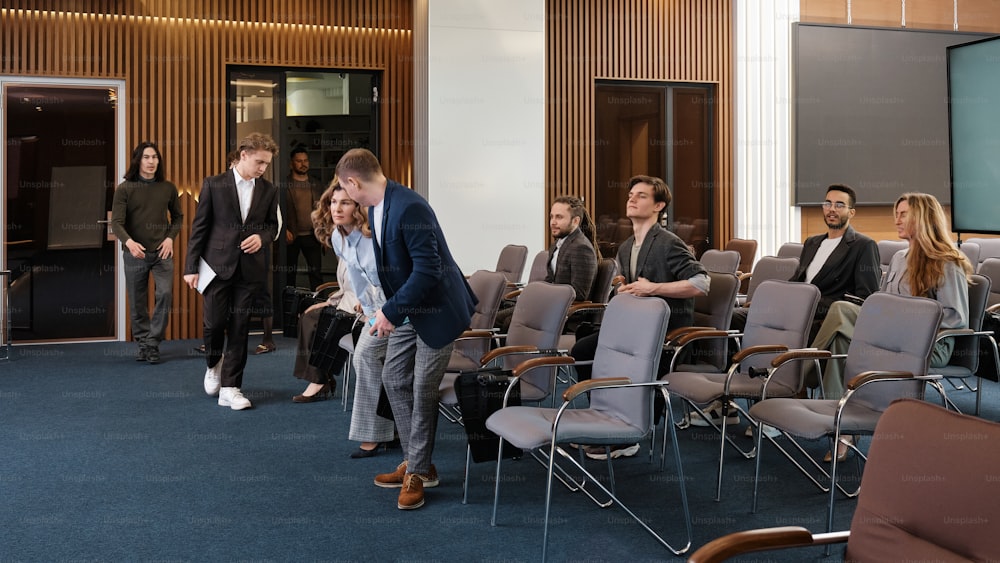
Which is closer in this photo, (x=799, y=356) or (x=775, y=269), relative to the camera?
(x=799, y=356)

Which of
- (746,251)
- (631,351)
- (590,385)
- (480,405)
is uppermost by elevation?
(746,251)

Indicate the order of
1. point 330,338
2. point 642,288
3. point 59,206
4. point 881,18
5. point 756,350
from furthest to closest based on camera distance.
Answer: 1. point 881,18
2. point 59,206
3. point 330,338
4. point 642,288
5. point 756,350

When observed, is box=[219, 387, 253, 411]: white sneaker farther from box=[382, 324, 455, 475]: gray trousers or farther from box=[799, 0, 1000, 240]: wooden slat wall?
box=[799, 0, 1000, 240]: wooden slat wall

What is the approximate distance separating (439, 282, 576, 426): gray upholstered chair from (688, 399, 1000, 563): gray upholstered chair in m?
2.33

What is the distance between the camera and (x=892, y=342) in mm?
4102

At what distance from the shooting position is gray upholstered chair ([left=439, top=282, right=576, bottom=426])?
457 cm

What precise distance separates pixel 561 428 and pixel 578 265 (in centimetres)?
254

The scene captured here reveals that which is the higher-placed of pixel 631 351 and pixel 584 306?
pixel 584 306

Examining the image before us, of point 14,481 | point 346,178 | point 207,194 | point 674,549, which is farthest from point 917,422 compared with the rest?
point 207,194

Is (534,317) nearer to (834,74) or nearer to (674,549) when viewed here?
(674,549)

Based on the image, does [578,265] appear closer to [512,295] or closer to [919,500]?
[512,295]

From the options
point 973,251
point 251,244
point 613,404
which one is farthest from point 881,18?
point 613,404

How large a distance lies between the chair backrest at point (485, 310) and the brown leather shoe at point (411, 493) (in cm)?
121

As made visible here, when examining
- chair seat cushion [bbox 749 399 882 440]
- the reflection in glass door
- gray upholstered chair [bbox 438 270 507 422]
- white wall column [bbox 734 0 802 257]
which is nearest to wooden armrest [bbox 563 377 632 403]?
chair seat cushion [bbox 749 399 882 440]
